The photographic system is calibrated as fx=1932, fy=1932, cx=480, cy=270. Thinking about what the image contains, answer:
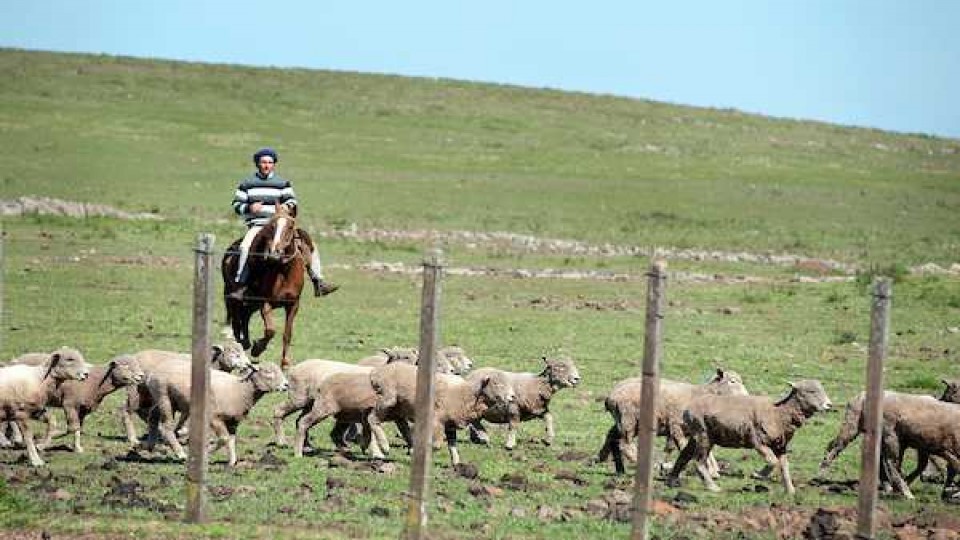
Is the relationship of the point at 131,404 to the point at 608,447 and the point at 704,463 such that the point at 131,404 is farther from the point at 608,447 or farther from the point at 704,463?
the point at 704,463

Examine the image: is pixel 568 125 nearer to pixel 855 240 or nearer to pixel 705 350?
pixel 855 240

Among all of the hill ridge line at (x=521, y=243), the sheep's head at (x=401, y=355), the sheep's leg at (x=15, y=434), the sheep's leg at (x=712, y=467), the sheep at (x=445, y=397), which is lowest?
the sheep's leg at (x=15, y=434)

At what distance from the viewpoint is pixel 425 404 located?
45.9ft

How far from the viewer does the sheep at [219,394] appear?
18000 millimetres

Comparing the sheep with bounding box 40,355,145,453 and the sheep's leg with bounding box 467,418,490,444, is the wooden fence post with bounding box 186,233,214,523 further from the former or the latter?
the sheep's leg with bounding box 467,418,490,444

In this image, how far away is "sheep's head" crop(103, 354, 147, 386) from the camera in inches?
740

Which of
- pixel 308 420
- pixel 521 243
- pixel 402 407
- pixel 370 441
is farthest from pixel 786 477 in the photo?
pixel 521 243

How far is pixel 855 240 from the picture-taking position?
191 feet

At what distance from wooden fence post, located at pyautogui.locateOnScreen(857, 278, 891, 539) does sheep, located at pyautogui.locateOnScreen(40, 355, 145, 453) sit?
25.8 feet

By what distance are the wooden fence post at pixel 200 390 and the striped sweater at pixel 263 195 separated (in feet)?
32.5

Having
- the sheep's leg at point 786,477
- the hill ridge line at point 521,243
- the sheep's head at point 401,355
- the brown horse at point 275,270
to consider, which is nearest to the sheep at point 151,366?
the sheep's head at point 401,355

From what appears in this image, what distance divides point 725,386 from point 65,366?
256 inches

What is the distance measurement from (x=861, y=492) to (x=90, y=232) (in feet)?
113

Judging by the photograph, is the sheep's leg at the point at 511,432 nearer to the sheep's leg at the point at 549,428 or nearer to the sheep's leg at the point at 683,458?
the sheep's leg at the point at 549,428
